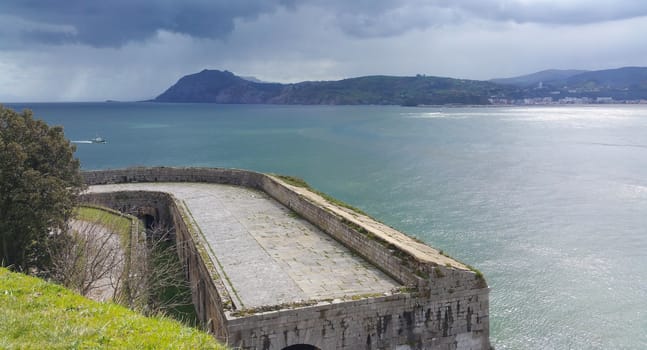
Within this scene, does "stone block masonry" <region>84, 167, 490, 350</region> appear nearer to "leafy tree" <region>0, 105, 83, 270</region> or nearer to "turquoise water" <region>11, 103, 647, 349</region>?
"leafy tree" <region>0, 105, 83, 270</region>

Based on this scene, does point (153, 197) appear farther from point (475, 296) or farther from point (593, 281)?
point (593, 281)

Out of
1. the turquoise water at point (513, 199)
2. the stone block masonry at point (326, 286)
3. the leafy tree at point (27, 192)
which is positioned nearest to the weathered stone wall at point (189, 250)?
the stone block masonry at point (326, 286)

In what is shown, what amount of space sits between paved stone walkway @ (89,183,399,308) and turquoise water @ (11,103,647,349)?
8.04 m

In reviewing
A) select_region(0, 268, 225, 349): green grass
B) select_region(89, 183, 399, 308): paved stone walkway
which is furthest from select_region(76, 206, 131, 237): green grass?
select_region(0, 268, 225, 349): green grass

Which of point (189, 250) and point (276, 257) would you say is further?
point (189, 250)

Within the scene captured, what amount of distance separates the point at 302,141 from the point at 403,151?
970 inches

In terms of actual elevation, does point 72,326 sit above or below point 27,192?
below

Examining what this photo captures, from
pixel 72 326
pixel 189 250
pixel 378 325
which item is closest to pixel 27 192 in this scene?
pixel 189 250

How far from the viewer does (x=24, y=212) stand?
17.8 m

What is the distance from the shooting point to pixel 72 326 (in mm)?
8094

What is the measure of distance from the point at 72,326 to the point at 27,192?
12.1 m

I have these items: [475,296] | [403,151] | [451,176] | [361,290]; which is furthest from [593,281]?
[403,151]

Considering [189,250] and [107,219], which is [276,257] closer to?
[189,250]

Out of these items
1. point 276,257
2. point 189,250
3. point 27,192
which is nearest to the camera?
point 276,257
